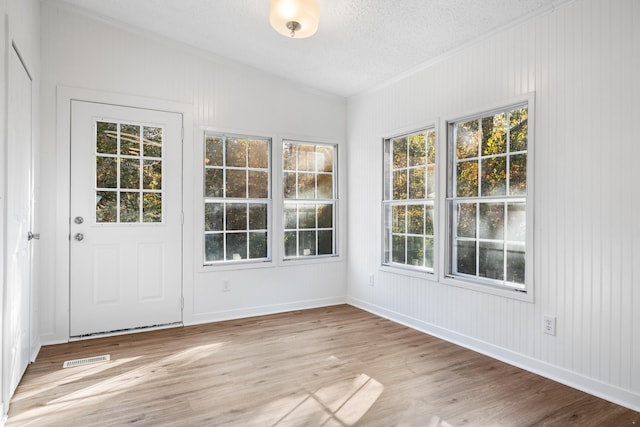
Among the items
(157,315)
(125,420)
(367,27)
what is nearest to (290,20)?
(367,27)

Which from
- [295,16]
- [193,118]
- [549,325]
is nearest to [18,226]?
[193,118]

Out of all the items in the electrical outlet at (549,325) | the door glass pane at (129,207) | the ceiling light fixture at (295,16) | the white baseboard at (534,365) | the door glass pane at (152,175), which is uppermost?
the ceiling light fixture at (295,16)

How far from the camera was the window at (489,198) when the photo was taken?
→ 3.12 metres

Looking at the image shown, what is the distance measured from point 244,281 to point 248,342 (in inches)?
37.3

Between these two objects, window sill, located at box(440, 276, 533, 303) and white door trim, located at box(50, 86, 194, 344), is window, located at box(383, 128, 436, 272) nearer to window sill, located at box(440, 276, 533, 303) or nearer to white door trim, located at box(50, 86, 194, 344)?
window sill, located at box(440, 276, 533, 303)

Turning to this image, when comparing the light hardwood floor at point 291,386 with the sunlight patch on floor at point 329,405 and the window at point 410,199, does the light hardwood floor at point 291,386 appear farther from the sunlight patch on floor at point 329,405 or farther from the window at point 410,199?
the window at point 410,199

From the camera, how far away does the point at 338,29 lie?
3.48m

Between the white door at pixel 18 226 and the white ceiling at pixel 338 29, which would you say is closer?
the white door at pixel 18 226

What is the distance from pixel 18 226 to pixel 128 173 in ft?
4.40

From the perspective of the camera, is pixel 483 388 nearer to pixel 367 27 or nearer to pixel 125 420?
pixel 125 420

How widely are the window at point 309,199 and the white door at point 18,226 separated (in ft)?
8.20

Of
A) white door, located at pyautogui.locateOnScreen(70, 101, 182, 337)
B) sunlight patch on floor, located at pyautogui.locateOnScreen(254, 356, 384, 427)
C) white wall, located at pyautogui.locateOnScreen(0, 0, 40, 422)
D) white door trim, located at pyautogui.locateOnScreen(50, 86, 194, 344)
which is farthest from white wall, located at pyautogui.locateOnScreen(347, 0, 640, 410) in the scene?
white door trim, located at pyautogui.locateOnScreen(50, 86, 194, 344)

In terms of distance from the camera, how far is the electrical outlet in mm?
2826

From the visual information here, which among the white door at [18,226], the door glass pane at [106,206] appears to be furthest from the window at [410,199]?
the white door at [18,226]
